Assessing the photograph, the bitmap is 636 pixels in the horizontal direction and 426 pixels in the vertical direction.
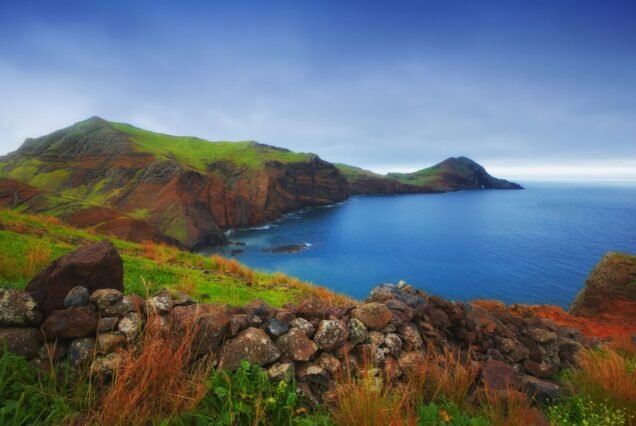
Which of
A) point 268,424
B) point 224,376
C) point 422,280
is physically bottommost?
point 422,280

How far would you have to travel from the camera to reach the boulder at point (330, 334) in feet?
18.5

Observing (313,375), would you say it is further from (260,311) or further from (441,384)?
(441,384)

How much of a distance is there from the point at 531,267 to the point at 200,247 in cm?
5857

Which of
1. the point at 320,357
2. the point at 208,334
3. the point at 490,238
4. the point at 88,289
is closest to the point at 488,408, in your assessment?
the point at 320,357

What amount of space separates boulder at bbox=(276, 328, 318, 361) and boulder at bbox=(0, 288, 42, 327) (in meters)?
3.55

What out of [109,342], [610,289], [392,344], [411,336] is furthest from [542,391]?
[610,289]

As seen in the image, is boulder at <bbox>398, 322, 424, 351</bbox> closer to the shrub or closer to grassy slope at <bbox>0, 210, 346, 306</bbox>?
the shrub

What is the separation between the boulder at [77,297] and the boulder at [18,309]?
13.6 inches

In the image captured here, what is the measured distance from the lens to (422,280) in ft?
157

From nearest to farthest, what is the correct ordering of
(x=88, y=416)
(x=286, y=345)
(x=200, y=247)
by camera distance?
(x=88, y=416), (x=286, y=345), (x=200, y=247)

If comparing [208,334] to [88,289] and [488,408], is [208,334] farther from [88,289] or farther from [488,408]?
[488,408]

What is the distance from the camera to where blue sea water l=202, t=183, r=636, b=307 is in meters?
44.7

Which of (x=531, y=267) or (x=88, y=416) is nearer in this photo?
(x=88, y=416)

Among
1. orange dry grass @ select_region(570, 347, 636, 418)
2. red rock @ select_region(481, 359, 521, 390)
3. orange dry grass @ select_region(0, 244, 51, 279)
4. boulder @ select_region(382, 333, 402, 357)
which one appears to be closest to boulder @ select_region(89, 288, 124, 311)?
orange dry grass @ select_region(0, 244, 51, 279)
